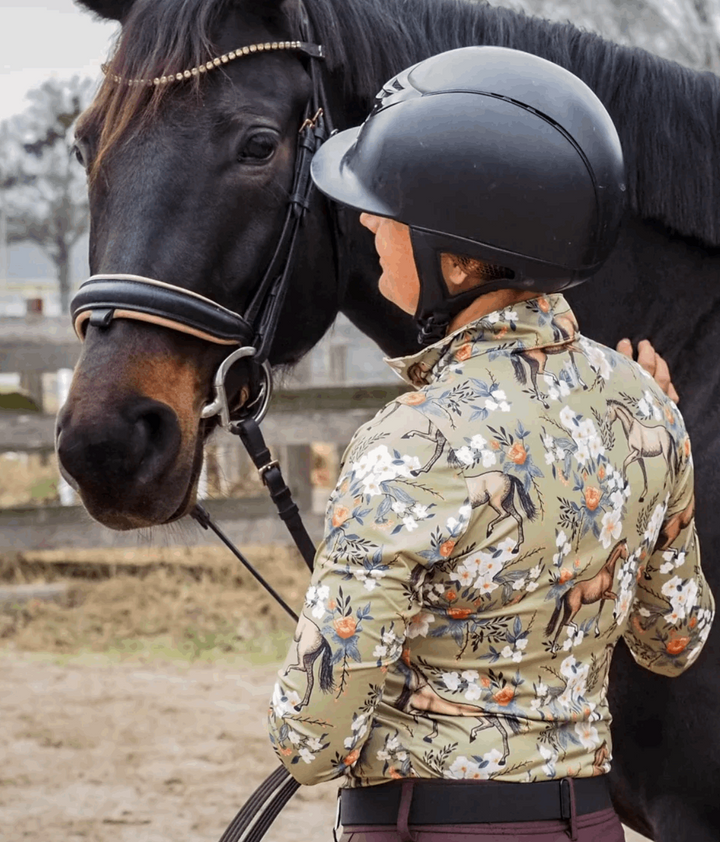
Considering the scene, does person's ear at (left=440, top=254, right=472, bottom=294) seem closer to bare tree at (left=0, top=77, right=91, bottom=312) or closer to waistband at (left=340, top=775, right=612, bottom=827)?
waistband at (left=340, top=775, right=612, bottom=827)

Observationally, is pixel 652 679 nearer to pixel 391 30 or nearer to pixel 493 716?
pixel 493 716

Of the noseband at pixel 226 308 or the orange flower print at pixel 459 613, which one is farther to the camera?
the noseband at pixel 226 308

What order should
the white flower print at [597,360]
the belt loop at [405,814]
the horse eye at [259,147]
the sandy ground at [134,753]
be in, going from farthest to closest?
the sandy ground at [134,753] < the horse eye at [259,147] < the white flower print at [597,360] < the belt loop at [405,814]

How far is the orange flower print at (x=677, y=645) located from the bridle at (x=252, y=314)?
654mm

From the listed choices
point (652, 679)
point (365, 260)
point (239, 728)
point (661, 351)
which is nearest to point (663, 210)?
point (661, 351)

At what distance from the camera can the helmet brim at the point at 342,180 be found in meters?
1.44

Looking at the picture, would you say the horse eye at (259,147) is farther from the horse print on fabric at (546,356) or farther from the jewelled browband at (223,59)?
the horse print on fabric at (546,356)

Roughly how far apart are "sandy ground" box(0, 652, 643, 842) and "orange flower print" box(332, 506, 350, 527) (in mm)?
2744

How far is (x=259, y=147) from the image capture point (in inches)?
78.2

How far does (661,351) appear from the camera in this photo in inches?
86.7

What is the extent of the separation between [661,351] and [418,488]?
1.16 meters

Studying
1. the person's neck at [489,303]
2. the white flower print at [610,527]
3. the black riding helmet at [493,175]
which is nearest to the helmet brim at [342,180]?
the black riding helmet at [493,175]

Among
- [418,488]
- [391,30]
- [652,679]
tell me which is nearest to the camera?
[418,488]

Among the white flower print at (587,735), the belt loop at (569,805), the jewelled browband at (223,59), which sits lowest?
the belt loop at (569,805)
